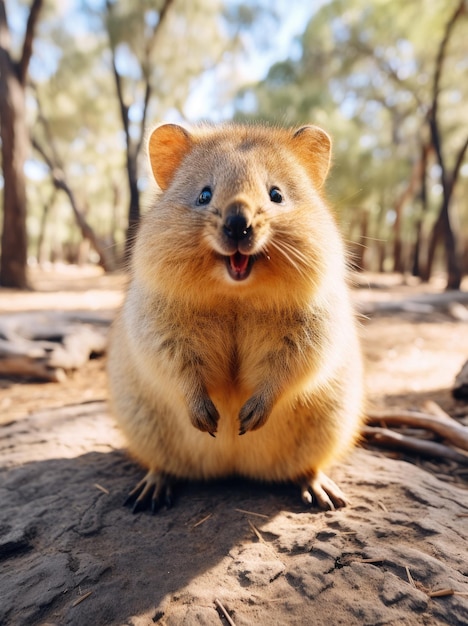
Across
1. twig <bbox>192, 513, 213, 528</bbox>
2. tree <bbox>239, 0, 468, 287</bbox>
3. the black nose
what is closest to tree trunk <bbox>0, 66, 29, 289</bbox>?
tree <bbox>239, 0, 468, 287</bbox>

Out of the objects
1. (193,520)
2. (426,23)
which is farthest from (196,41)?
(193,520)

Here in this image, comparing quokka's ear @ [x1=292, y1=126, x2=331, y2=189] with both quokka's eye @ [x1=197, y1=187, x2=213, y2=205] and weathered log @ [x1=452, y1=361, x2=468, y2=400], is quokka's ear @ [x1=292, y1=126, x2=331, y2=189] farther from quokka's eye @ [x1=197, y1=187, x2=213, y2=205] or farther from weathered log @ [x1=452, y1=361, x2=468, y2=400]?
weathered log @ [x1=452, y1=361, x2=468, y2=400]

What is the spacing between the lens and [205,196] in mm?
2252

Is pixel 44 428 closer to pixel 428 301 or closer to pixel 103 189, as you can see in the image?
pixel 428 301

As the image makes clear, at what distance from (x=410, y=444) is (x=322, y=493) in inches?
41.1

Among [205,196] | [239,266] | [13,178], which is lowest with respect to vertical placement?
[239,266]

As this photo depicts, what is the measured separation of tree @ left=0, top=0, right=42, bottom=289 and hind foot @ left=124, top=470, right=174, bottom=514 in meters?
10.0

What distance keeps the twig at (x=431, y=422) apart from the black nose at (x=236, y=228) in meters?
2.19

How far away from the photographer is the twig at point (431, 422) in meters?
3.15

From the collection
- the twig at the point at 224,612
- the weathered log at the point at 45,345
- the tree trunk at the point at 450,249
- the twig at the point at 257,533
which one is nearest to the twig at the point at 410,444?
the twig at the point at 257,533

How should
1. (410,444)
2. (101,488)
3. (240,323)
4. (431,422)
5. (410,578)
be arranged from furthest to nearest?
(431,422), (410,444), (101,488), (240,323), (410,578)

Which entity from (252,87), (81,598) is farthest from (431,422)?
(252,87)

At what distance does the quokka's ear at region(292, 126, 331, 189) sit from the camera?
267cm

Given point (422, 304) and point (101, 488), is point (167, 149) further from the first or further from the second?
point (422, 304)
